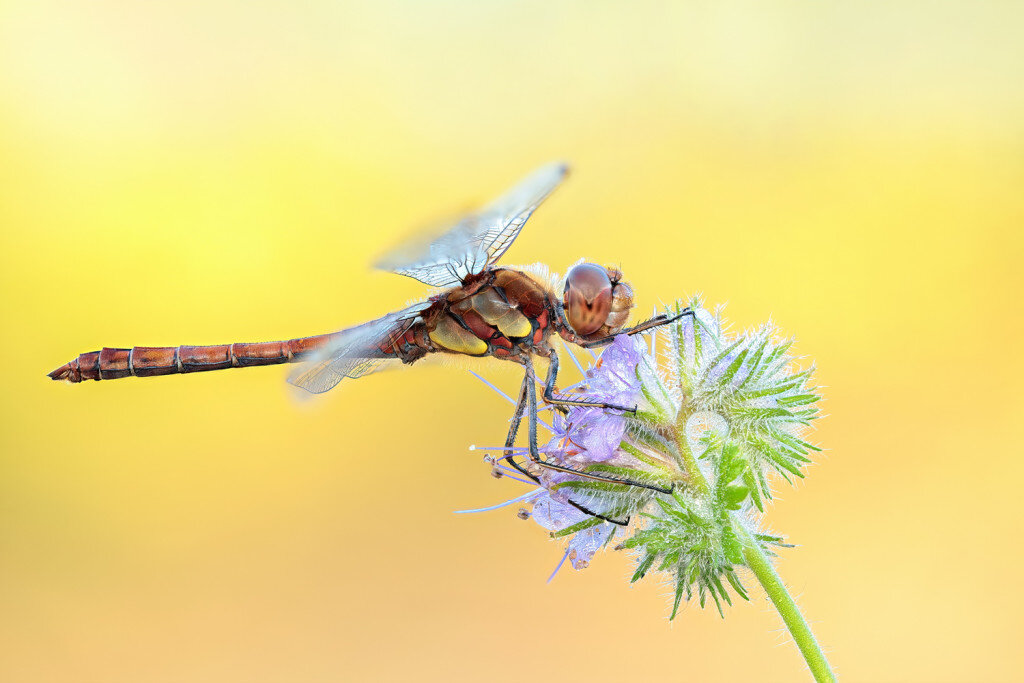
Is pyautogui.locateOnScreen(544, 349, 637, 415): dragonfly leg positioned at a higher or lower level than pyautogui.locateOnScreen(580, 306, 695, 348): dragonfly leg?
lower

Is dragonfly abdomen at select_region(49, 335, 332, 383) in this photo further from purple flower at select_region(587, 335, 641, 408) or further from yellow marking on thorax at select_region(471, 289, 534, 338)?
purple flower at select_region(587, 335, 641, 408)

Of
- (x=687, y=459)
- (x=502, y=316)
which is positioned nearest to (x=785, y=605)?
(x=687, y=459)

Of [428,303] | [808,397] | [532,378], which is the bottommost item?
[808,397]

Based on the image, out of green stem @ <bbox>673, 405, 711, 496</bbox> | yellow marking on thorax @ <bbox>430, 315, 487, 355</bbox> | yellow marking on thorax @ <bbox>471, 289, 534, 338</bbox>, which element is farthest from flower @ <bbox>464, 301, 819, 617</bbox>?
yellow marking on thorax @ <bbox>430, 315, 487, 355</bbox>

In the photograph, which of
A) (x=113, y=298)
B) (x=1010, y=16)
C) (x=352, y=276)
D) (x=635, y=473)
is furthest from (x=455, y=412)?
(x=1010, y=16)

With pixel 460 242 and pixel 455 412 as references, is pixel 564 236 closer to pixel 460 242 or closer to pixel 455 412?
pixel 455 412

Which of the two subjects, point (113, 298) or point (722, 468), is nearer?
point (722, 468)

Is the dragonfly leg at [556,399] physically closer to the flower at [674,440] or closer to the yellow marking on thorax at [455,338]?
the flower at [674,440]
